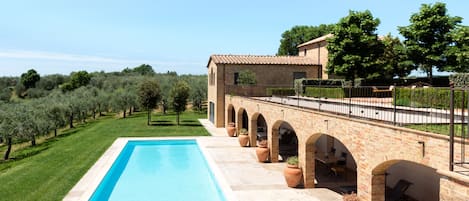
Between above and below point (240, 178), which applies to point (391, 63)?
above

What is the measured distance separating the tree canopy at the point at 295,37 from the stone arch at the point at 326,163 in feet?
131

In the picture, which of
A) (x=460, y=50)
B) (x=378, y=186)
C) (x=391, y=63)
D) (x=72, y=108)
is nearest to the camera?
(x=378, y=186)

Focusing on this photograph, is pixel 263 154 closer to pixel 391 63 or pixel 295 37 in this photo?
pixel 391 63

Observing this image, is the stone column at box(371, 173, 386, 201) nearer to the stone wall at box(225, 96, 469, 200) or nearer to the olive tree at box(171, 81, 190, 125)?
the stone wall at box(225, 96, 469, 200)

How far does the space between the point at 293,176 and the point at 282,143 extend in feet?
34.8

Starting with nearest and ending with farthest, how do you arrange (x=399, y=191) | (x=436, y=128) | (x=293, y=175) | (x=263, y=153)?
(x=436, y=128), (x=399, y=191), (x=293, y=175), (x=263, y=153)

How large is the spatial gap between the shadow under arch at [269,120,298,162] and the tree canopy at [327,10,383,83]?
6.00 meters

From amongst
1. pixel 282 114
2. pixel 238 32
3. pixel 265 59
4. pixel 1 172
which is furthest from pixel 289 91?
pixel 1 172

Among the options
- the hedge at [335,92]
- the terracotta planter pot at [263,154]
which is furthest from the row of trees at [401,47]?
the terracotta planter pot at [263,154]

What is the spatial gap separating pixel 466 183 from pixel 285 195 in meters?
6.86

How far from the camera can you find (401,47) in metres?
22.6

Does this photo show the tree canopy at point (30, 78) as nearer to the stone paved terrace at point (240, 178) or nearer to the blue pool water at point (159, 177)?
the blue pool water at point (159, 177)

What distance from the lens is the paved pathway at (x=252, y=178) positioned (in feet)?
37.9

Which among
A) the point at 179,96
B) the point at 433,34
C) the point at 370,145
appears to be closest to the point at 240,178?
the point at 370,145
